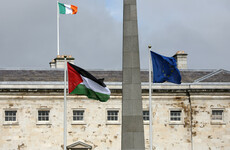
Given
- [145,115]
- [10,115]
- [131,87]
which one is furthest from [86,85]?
[145,115]

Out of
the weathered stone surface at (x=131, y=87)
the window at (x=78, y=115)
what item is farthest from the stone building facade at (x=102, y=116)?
the weathered stone surface at (x=131, y=87)

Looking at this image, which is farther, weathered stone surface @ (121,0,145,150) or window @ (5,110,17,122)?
window @ (5,110,17,122)

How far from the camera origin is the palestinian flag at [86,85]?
24938 mm

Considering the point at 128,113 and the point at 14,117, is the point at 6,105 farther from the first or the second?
the point at 128,113

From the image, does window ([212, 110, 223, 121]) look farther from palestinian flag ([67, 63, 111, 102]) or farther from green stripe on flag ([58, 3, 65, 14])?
palestinian flag ([67, 63, 111, 102])

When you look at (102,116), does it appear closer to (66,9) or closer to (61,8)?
(66,9)

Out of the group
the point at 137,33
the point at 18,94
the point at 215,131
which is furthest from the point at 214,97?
the point at 137,33

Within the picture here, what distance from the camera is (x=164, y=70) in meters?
27.4

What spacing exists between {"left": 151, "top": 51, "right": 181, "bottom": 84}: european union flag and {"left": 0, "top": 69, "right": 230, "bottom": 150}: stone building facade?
41.3ft

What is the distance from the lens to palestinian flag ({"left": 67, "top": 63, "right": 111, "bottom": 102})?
24.9 meters

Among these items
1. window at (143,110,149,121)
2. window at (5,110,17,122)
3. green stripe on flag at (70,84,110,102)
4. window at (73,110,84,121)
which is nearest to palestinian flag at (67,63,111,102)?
green stripe on flag at (70,84,110,102)

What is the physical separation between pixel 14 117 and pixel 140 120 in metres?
19.0

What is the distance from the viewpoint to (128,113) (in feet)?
72.8

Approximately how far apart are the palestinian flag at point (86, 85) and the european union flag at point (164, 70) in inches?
131
